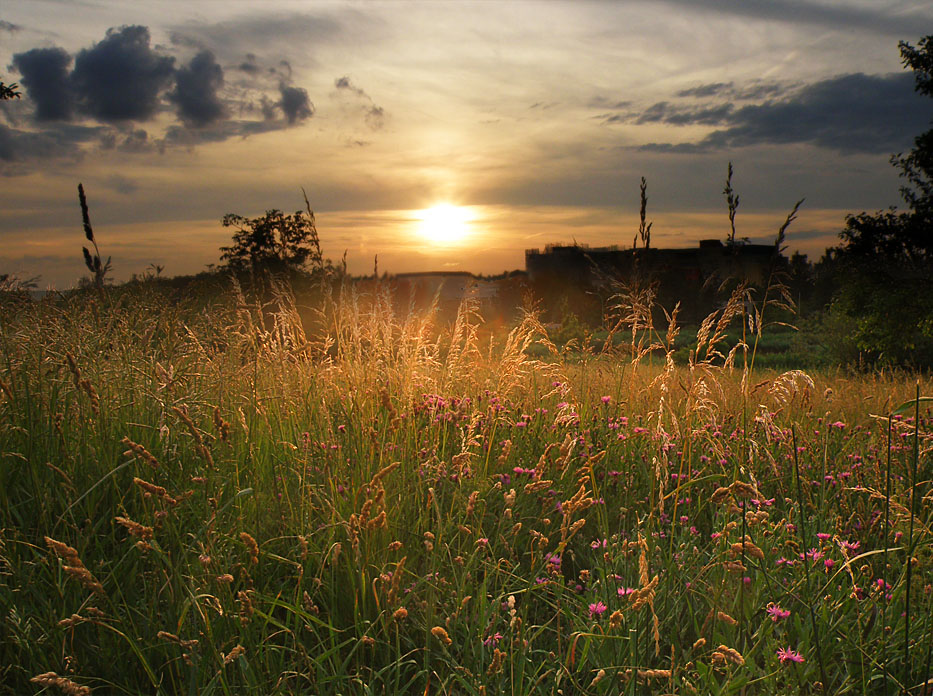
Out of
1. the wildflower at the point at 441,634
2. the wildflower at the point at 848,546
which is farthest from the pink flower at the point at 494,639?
the wildflower at the point at 848,546

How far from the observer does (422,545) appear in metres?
3.01

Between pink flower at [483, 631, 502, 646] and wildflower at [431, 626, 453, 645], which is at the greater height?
wildflower at [431, 626, 453, 645]

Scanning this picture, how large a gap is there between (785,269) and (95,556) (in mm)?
3851

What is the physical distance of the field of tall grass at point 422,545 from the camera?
2123mm

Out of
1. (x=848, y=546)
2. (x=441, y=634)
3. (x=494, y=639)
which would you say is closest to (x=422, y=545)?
(x=494, y=639)

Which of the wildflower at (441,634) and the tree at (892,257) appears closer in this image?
the wildflower at (441,634)

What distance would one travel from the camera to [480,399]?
4.98 m

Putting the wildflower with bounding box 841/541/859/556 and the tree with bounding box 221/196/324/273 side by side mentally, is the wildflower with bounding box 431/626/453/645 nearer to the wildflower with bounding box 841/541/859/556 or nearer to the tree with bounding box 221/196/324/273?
the wildflower with bounding box 841/541/859/556

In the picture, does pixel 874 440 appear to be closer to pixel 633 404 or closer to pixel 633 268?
pixel 633 404

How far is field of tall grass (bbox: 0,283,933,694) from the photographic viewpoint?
212 cm

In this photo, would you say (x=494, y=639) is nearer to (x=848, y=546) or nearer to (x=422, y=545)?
(x=422, y=545)

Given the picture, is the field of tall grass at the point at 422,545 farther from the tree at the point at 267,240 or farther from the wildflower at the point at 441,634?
the tree at the point at 267,240

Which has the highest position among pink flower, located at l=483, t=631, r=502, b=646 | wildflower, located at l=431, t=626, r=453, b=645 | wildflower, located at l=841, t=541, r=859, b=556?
wildflower, located at l=431, t=626, r=453, b=645

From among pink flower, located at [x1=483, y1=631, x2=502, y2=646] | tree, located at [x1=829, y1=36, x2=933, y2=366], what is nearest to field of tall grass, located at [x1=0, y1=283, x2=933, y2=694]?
pink flower, located at [x1=483, y1=631, x2=502, y2=646]
